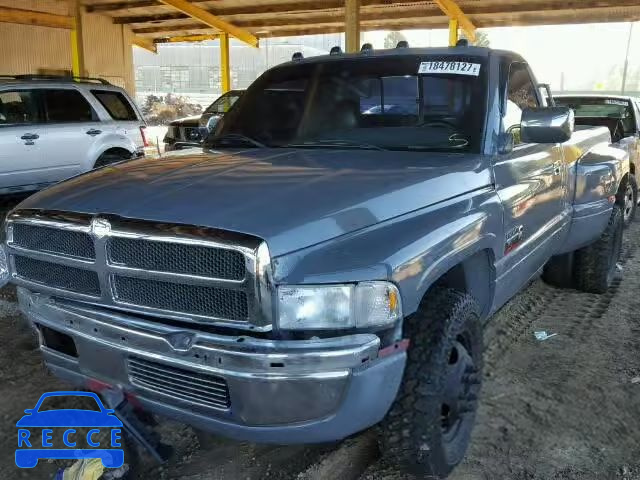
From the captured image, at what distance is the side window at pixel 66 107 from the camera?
909 cm

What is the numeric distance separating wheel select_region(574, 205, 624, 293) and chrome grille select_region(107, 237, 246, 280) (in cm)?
392

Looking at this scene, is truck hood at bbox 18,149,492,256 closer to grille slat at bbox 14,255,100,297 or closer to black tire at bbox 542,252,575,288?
grille slat at bbox 14,255,100,297

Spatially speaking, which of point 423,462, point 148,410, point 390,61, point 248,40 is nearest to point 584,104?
point 390,61

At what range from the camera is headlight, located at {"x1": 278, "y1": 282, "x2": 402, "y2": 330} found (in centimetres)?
208

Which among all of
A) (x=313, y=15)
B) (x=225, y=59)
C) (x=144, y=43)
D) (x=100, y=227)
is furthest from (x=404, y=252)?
(x=144, y=43)

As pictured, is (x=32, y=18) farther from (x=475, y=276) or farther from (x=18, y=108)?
(x=475, y=276)

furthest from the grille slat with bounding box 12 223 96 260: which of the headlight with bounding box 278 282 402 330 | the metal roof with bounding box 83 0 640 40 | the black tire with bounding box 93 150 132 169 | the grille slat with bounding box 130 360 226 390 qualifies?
the metal roof with bounding box 83 0 640 40

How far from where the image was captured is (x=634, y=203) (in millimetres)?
7531

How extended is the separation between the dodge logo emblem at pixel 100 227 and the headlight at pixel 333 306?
74 cm

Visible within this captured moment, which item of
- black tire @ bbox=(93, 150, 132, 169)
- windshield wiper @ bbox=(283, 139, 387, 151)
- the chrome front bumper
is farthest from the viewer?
black tire @ bbox=(93, 150, 132, 169)

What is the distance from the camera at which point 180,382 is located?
2.25 metres

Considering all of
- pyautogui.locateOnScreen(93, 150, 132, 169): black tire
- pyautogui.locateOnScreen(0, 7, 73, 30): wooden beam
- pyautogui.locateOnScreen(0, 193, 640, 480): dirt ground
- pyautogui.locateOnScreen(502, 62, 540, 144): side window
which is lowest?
pyautogui.locateOnScreen(0, 193, 640, 480): dirt ground

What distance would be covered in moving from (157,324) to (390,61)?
7.11 ft

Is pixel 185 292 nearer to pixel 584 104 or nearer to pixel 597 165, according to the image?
pixel 597 165
